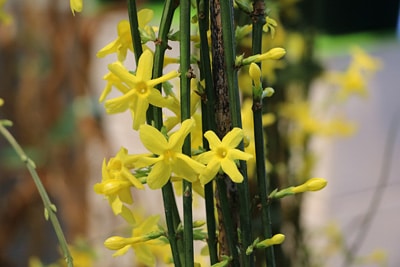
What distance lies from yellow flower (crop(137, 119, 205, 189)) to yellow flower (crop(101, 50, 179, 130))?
0.03 ft

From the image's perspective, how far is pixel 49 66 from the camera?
1239mm

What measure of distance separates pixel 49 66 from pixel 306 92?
67 cm

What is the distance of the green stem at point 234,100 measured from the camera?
0.23m

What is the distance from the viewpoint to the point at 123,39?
0.86ft

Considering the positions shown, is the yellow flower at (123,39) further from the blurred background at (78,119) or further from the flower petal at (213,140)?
the blurred background at (78,119)

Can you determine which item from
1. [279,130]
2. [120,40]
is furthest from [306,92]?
[120,40]

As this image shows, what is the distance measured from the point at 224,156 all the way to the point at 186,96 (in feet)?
0.09

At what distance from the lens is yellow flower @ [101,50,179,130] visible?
0.23 m

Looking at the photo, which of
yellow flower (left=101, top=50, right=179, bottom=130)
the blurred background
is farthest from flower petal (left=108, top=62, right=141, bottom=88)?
the blurred background

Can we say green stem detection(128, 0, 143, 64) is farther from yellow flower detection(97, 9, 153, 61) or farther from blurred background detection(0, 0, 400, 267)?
blurred background detection(0, 0, 400, 267)

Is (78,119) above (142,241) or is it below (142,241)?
below

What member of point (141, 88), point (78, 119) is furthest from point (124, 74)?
point (78, 119)

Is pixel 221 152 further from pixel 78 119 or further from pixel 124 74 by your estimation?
pixel 78 119

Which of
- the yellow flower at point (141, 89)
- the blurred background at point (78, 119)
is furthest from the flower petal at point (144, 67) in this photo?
the blurred background at point (78, 119)
